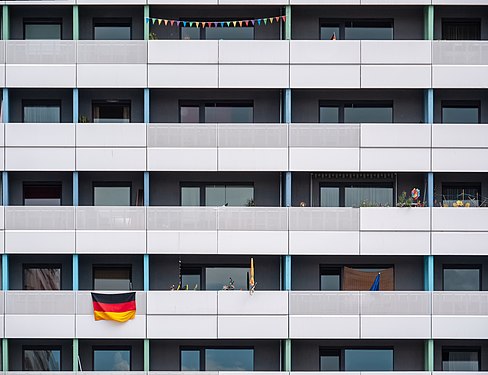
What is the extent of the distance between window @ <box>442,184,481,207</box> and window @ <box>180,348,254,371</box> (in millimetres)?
9078

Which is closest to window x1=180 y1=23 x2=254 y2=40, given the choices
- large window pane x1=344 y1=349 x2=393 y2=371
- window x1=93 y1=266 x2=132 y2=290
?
window x1=93 y1=266 x2=132 y2=290

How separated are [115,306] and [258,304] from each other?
490 centimetres

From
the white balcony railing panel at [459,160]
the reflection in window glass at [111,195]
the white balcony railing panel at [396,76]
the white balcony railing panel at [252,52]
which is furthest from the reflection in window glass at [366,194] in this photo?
the reflection in window glass at [111,195]

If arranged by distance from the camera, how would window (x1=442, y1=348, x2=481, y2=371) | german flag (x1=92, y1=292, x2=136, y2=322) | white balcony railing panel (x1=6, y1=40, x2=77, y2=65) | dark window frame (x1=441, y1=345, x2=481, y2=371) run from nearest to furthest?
german flag (x1=92, y1=292, x2=136, y2=322) → white balcony railing panel (x1=6, y1=40, x2=77, y2=65) → dark window frame (x1=441, y1=345, x2=481, y2=371) → window (x1=442, y1=348, x2=481, y2=371)

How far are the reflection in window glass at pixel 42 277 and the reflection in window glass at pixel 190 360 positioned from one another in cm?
522

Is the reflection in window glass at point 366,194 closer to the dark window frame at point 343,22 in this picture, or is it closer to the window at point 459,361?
the dark window frame at point 343,22

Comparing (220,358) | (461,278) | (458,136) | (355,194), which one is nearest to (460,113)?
(458,136)

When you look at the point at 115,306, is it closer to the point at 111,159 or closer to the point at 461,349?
the point at 111,159

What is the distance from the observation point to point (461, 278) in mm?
26438

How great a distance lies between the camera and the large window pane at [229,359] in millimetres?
26297

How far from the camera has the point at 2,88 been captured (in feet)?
82.9

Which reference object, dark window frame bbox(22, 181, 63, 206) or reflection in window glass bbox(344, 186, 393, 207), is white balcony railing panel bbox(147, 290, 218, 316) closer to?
dark window frame bbox(22, 181, 63, 206)

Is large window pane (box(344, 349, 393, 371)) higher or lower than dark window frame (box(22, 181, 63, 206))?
lower

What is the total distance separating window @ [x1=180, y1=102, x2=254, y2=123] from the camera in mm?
26625
